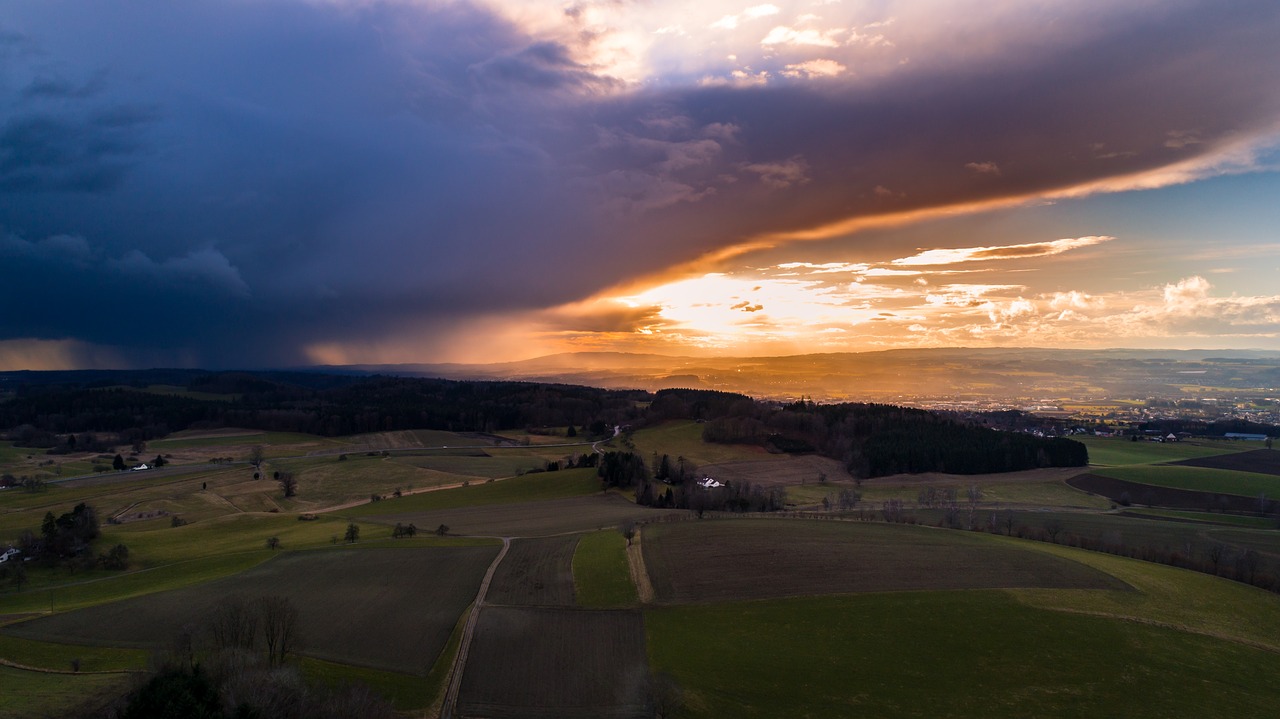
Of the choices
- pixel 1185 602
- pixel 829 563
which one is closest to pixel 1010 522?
pixel 1185 602

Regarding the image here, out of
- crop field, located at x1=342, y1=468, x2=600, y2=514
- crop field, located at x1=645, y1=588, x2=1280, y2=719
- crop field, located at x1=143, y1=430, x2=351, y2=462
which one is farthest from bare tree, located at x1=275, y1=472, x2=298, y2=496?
crop field, located at x1=645, y1=588, x2=1280, y2=719

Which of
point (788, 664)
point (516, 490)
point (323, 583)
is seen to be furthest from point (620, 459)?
point (788, 664)

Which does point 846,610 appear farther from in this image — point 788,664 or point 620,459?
point 620,459

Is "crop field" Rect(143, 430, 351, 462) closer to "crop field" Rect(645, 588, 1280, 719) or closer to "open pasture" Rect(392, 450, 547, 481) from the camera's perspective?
"open pasture" Rect(392, 450, 547, 481)

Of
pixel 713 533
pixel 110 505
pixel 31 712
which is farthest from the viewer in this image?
pixel 110 505

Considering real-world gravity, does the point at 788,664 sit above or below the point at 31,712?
below

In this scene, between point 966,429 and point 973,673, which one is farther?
point 966,429
